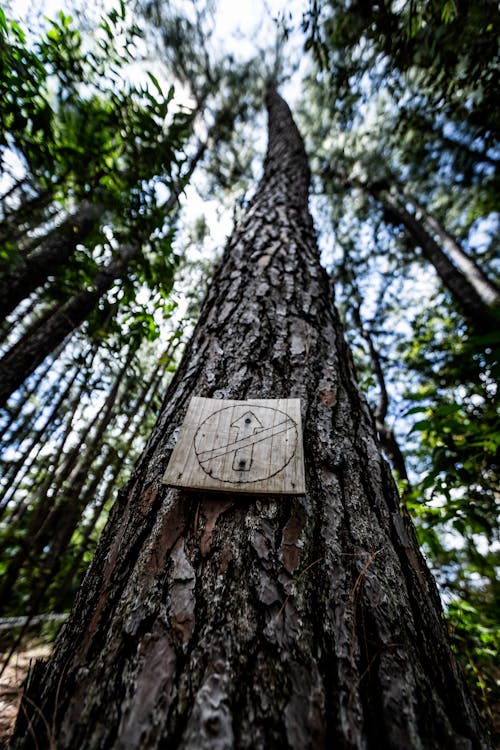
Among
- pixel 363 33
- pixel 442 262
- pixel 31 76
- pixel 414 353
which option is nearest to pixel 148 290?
pixel 31 76

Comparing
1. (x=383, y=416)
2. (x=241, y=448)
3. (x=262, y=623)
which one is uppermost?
(x=383, y=416)

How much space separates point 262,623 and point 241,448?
36 cm

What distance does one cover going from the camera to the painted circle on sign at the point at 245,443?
776 mm

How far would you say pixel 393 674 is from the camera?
55 centimetres

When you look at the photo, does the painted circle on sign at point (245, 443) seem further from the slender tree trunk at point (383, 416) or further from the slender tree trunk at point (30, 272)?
the slender tree trunk at point (30, 272)

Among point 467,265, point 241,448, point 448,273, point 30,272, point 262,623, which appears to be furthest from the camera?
point 467,265

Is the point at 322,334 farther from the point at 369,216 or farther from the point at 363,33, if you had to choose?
the point at 369,216

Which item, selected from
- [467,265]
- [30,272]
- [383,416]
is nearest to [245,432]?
[383,416]

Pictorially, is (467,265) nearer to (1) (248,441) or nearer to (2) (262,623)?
(1) (248,441)

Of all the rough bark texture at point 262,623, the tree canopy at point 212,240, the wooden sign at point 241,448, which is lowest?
the rough bark texture at point 262,623

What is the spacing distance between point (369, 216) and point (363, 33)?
494cm

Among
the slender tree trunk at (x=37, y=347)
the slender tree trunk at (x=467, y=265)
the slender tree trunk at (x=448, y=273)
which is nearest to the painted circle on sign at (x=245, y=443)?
the slender tree trunk at (x=448, y=273)

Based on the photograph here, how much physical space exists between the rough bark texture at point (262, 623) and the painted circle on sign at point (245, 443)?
8 centimetres

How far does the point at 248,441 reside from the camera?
33.0 inches
